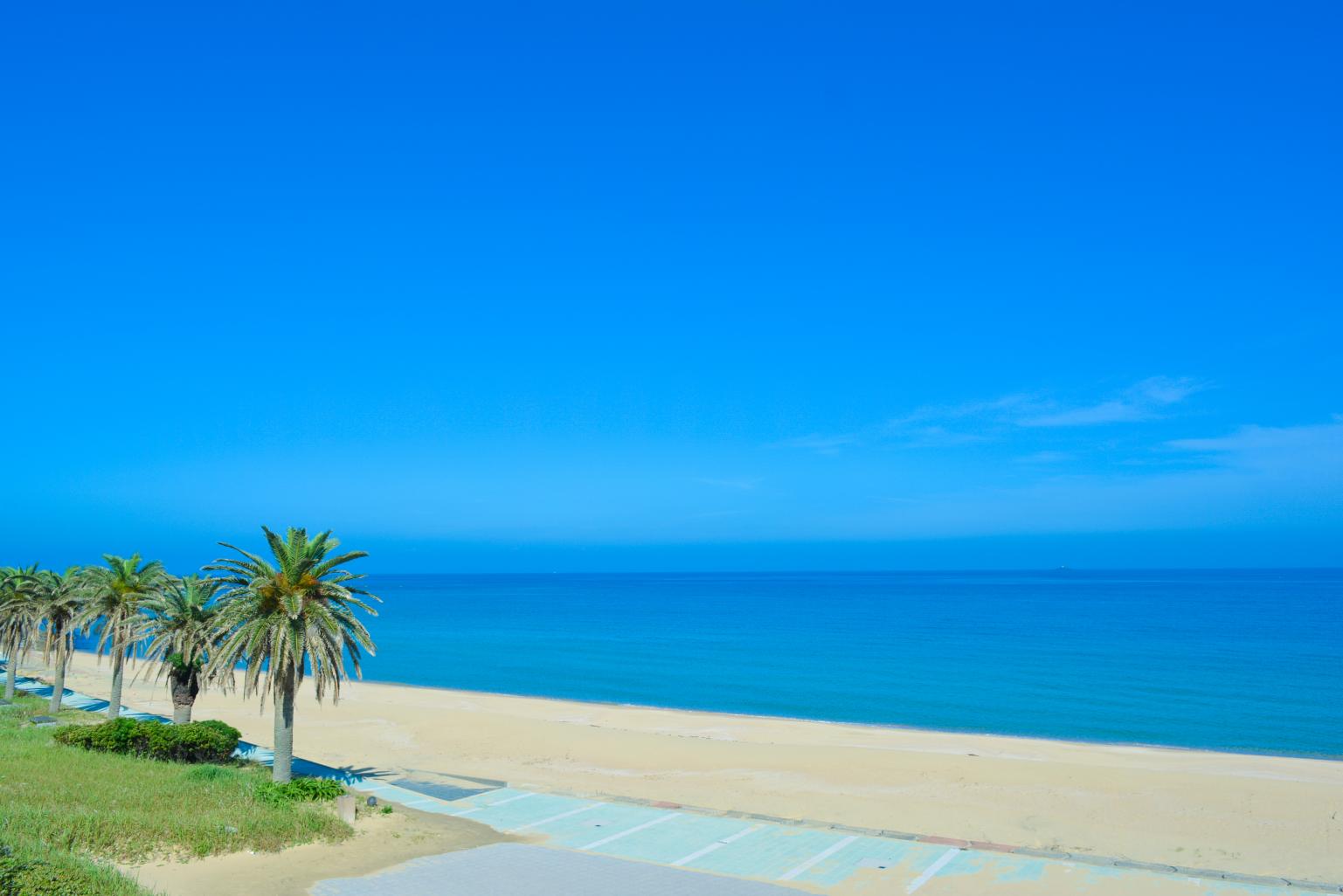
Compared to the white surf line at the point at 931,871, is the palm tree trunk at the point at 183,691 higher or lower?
higher

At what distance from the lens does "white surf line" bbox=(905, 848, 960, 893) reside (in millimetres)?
21469

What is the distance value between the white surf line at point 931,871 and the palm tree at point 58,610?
36303 mm

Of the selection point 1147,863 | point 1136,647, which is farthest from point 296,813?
point 1136,647

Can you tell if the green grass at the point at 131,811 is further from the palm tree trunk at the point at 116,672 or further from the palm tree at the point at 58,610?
the palm tree at the point at 58,610

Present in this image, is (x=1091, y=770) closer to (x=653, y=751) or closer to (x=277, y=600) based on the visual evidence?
(x=653, y=751)

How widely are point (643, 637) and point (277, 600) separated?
92360 mm

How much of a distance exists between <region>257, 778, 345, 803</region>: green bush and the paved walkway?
2.54 meters

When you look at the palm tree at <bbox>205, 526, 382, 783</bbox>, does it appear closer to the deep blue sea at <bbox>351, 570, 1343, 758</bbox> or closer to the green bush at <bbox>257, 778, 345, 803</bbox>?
the green bush at <bbox>257, 778, 345, 803</bbox>

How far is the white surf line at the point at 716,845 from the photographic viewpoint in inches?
905

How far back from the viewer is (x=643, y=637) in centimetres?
11675

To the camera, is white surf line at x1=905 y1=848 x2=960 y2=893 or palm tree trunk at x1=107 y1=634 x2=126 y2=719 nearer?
white surf line at x1=905 y1=848 x2=960 y2=893

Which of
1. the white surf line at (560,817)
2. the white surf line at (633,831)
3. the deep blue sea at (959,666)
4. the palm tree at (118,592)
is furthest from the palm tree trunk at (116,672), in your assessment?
the deep blue sea at (959,666)

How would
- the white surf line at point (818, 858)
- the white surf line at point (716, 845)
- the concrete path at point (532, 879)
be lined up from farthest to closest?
the white surf line at point (716, 845)
the white surf line at point (818, 858)
the concrete path at point (532, 879)

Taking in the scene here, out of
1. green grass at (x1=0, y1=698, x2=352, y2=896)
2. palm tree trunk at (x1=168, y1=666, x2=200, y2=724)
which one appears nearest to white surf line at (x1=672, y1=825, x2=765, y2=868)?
green grass at (x1=0, y1=698, x2=352, y2=896)
